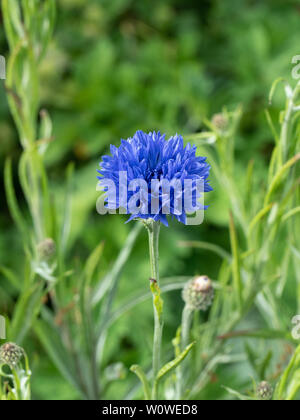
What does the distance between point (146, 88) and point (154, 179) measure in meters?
0.84

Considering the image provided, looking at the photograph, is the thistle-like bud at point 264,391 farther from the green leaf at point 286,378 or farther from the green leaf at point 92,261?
the green leaf at point 92,261

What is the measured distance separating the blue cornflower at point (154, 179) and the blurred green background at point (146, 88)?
1.87 ft

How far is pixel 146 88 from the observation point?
113 cm

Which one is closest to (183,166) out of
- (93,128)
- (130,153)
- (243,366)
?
(130,153)

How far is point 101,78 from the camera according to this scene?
112cm

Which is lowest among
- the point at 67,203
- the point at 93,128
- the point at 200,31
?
the point at 67,203

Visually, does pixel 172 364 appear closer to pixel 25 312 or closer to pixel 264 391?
pixel 264 391

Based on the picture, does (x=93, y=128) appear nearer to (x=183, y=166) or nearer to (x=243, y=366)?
(x=243, y=366)

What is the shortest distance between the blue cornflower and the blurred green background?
1.87ft

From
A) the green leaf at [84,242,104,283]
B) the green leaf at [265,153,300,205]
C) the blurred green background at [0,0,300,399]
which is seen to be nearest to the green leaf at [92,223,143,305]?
the green leaf at [84,242,104,283]

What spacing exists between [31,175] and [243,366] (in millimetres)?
444

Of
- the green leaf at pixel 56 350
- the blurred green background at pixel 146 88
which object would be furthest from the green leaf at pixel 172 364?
the blurred green background at pixel 146 88

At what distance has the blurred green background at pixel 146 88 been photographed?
100 cm

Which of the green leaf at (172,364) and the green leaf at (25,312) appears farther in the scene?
the green leaf at (25,312)
